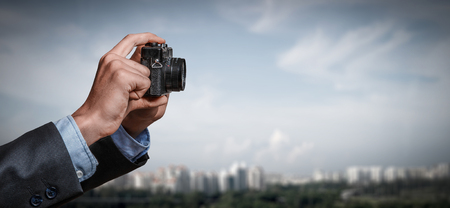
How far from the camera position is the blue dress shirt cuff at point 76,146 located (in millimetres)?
375

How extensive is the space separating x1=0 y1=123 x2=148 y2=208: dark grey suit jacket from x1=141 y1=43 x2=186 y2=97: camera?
0.20m

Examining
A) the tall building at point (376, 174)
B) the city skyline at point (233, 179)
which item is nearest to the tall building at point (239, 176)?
the city skyline at point (233, 179)

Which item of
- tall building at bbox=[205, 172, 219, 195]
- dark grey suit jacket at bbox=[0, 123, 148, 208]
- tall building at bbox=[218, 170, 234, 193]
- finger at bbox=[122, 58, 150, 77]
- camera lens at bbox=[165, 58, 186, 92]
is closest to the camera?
dark grey suit jacket at bbox=[0, 123, 148, 208]

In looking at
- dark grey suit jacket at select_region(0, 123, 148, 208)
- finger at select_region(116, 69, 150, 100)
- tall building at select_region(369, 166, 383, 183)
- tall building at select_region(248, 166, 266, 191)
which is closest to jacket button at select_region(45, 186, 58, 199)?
dark grey suit jacket at select_region(0, 123, 148, 208)

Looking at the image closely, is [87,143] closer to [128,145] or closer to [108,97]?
[108,97]

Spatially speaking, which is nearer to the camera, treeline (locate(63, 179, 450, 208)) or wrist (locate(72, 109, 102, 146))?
wrist (locate(72, 109, 102, 146))

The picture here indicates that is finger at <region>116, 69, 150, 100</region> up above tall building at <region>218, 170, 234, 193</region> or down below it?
above

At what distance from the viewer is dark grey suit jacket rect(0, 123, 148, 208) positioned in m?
0.35

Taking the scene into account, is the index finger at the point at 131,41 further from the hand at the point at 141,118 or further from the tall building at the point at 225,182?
the tall building at the point at 225,182

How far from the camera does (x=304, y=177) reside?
82.1 ft

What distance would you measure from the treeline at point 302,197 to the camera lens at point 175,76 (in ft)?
60.2

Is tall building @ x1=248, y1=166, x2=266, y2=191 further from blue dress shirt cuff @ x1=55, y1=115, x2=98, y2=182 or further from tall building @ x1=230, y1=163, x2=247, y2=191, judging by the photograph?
blue dress shirt cuff @ x1=55, y1=115, x2=98, y2=182

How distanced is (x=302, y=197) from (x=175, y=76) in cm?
2200

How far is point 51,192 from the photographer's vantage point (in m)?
0.36
